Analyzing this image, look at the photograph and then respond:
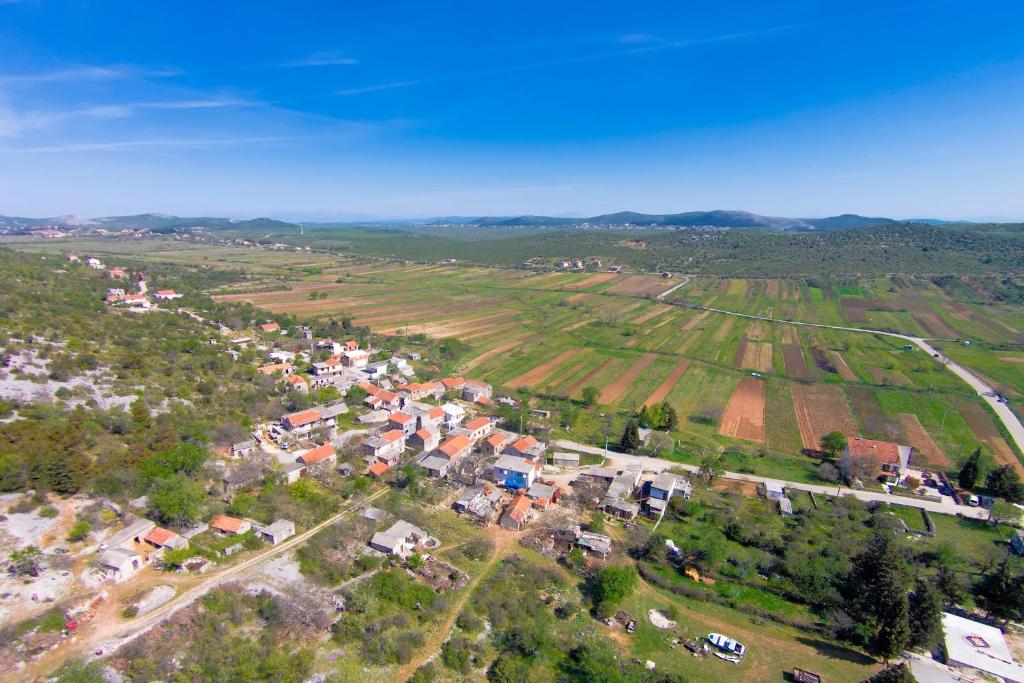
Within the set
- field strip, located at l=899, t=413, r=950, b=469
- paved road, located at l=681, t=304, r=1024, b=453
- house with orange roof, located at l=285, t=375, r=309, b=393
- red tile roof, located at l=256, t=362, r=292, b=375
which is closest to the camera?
field strip, located at l=899, t=413, r=950, b=469

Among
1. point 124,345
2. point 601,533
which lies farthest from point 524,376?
point 124,345

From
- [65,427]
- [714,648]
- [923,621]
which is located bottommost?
[714,648]

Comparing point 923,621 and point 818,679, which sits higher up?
point 923,621

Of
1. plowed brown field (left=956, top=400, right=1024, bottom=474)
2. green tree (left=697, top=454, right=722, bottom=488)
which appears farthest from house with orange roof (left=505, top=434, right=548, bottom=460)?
plowed brown field (left=956, top=400, right=1024, bottom=474)

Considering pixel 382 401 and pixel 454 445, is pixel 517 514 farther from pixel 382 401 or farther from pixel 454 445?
pixel 382 401

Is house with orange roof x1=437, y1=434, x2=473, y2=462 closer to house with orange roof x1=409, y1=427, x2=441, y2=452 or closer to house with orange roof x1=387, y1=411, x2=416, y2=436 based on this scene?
house with orange roof x1=409, y1=427, x2=441, y2=452

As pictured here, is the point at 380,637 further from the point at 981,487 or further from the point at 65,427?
the point at 981,487
